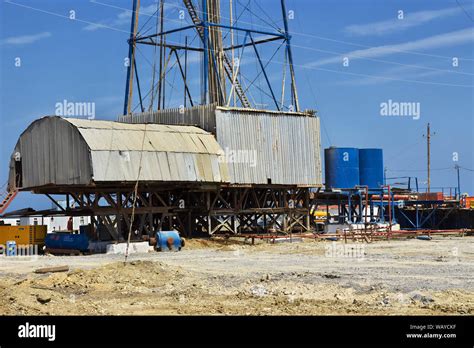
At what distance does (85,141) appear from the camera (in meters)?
40.1

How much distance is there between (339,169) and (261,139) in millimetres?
9990

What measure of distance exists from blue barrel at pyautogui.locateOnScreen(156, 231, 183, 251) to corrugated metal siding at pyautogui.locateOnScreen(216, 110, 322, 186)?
306 inches

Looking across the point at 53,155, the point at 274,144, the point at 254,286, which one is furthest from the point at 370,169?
the point at 254,286

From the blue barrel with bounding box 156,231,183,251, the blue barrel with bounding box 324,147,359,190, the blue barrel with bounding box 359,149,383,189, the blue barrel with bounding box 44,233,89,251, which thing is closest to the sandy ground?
the blue barrel with bounding box 44,233,89,251

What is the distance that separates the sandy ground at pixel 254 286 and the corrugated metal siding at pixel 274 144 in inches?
517

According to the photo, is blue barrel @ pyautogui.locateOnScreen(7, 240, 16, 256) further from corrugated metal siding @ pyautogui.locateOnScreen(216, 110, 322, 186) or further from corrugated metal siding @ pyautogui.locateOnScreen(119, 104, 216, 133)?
corrugated metal siding @ pyautogui.locateOnScreen(119, 104, 216, 133)

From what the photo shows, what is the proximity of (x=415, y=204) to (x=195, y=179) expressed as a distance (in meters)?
27.4

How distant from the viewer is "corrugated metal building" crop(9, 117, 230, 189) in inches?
1590

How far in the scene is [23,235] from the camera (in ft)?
139

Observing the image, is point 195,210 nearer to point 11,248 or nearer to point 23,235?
point 23,235

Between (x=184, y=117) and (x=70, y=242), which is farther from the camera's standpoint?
(x=184, y=117)

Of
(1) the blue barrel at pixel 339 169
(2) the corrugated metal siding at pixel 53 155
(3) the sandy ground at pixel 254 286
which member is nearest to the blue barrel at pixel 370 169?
(1) the blue barrel at pixel 339 169

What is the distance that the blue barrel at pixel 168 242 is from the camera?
132 ft
